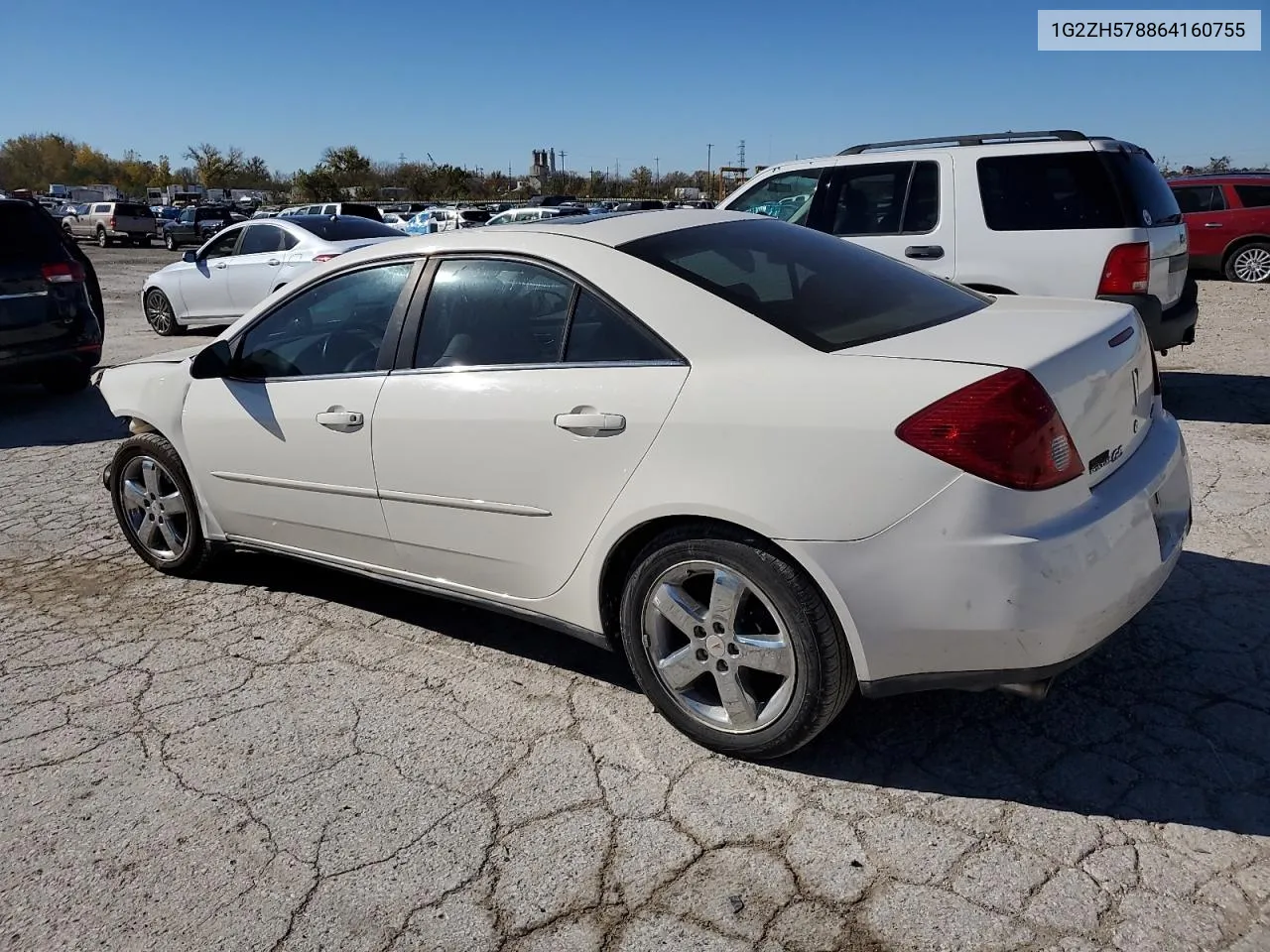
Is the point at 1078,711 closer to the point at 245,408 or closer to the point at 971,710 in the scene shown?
the point at 971,710

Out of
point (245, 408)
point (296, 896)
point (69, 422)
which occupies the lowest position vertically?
point (296, 896)

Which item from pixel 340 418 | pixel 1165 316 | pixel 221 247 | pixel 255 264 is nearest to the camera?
pixel 340 418

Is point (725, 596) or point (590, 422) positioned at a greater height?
point (590, 422)

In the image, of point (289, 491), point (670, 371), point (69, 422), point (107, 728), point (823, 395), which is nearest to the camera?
point (823, 395)

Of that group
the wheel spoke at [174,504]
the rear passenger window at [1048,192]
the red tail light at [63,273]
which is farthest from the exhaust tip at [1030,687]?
the red tail light at [63,273]

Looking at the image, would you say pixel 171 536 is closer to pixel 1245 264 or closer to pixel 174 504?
pixel 174 504

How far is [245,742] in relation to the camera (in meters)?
3.12

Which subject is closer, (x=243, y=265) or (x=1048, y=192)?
(x=1048, y=192)

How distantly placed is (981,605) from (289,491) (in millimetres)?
2619

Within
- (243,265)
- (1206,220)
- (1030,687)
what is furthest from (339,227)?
(1206,220)

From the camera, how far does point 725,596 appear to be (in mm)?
2719

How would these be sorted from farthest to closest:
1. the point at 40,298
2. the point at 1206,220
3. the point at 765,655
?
the point at 1206,220, the point at 40,298, the point at 765,655

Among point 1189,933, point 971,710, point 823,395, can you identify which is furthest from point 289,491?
point 1189,933

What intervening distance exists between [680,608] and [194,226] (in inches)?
1662
